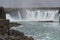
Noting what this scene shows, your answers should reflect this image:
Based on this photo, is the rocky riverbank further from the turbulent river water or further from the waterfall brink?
the waterfall brink

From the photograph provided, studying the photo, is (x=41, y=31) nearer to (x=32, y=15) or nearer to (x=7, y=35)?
(x=32, y=15)

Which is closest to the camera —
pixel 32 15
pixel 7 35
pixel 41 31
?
pixel 7 35

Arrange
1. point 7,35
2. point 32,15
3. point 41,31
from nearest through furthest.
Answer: point 7,35
point 41,31
point 32,15

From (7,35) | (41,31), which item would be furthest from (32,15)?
(7,35)

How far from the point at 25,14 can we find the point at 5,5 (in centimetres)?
1103

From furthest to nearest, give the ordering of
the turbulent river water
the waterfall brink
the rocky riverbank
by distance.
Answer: the waterfall brink → the turbulent river water → the rocky riverbank

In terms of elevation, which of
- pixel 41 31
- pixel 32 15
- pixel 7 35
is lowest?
pixel 41 31

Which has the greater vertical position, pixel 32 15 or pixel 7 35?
pixel 7 35

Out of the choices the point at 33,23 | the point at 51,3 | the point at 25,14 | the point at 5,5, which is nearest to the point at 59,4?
the point at 51,3

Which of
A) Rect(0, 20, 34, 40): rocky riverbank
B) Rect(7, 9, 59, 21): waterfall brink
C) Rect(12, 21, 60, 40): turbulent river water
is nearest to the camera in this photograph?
Rect(0, 20, 34, 40): rocky riverbank

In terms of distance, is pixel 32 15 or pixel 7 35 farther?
pixel 32 15

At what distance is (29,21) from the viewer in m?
16.1

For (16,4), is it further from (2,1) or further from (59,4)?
(59,4)

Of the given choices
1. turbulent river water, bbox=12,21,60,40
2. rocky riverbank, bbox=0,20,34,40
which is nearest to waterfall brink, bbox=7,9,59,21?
turbulent river water, bbox=12,21,60,40
